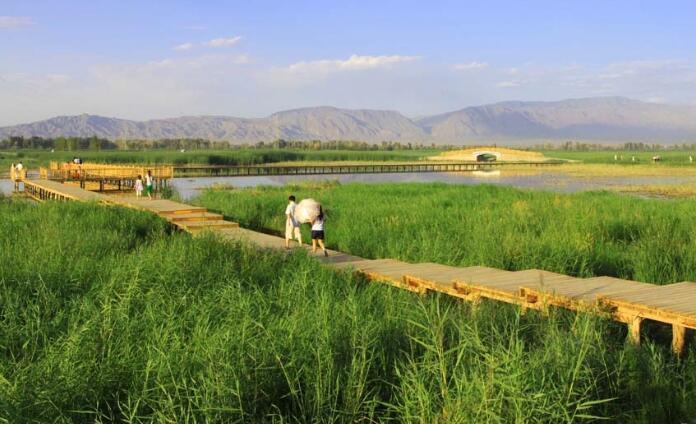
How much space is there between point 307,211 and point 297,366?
8.04 meters

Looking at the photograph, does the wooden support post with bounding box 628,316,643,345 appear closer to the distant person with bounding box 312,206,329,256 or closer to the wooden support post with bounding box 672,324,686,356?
the wooden support post with bounding box 672,324,686,356

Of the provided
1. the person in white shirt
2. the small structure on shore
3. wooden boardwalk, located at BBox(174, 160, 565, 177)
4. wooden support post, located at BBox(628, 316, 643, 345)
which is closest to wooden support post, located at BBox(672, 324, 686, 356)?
wooden support post, located at BBox(628, 316, 643, 345)

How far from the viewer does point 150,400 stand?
14.3ft

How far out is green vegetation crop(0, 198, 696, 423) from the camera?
14.0 feet

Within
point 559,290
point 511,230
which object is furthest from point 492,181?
point 559,290

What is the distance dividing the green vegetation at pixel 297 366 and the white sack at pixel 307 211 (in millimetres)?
5243

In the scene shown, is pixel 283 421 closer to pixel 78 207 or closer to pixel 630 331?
pixel 630 331

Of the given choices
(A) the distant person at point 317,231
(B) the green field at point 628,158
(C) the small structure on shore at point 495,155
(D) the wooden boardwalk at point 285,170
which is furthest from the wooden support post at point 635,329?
(C) the small structure on shore at point 495,155

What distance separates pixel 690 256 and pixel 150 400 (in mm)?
10407

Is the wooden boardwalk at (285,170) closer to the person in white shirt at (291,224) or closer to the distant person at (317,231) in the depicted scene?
the person in white shirt at (291,224)

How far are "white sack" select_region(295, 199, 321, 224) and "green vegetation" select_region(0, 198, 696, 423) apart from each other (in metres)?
5.24

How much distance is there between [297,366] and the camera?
4.87 m

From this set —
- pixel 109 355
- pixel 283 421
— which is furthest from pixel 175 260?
pixel 283 421

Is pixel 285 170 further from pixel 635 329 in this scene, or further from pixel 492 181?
pixel 635 329
